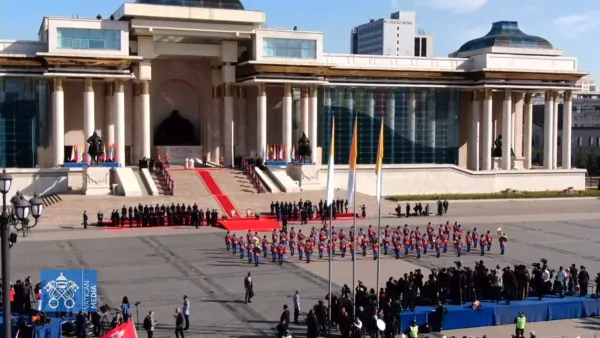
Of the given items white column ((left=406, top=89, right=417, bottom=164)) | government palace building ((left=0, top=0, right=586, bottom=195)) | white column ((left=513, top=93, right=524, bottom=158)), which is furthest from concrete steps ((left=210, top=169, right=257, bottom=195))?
white column ((left=513, top=93, right=524, bottom=158))

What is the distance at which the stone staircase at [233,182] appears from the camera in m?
50.7

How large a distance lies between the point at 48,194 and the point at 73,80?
8245mm

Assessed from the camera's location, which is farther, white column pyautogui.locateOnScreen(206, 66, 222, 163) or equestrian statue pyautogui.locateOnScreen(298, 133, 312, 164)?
white column pyautogui.locateOnScreen(206, 66, 222, 163)

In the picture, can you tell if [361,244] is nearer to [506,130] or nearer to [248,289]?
[248,289]

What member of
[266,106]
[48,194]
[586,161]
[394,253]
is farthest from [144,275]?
[586,161]

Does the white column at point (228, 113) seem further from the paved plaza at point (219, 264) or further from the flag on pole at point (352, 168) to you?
the flag on pole at point (352, 168)

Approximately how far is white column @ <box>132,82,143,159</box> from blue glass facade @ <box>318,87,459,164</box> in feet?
43.5

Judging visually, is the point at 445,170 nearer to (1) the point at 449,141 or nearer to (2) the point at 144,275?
(1) the point at 449,141

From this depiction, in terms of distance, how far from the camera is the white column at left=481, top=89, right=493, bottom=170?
205ft

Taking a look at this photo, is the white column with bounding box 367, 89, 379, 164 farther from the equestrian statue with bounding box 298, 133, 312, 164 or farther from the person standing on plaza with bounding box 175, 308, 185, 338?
the person standing on plaza with bounding box 175, 308, 185, 338

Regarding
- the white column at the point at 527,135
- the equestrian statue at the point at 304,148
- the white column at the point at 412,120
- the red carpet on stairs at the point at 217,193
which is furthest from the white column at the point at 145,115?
the white column at the point at 527,135

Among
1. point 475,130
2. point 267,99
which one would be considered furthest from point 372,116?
point 475,130

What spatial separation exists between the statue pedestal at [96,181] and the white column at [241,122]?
13.5 metres

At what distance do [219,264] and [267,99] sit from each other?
102 ft
